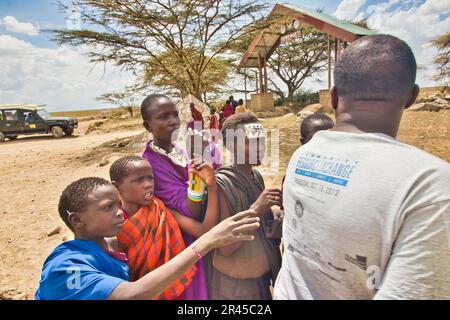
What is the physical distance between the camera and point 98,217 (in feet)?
4.07

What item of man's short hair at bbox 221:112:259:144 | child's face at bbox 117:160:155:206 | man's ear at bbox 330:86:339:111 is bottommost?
child's face at bbox 117:160:155:206

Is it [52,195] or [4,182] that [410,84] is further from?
[4,182]

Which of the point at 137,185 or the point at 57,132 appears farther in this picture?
the point at 57,132

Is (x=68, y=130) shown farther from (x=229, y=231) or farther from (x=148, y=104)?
(x=229, y=231)

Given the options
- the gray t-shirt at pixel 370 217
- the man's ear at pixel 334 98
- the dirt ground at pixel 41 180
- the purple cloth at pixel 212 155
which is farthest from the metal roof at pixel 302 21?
the gray t-shirt at pixel 370 217

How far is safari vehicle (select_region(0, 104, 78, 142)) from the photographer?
15.1m

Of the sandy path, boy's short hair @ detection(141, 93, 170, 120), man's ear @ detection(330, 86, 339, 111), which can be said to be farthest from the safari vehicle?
man's ear @ detection(330, 86, 339, 111)

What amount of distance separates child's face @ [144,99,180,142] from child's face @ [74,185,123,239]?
672mm

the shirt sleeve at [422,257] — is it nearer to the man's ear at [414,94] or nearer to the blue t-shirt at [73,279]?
the man's ear at [414,94]

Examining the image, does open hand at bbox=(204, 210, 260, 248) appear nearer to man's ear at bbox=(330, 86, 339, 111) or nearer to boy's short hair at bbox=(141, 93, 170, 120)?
man's ear at bbox=(330, 86, 339, 111)

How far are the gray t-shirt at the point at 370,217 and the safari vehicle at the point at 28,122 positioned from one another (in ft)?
57.5

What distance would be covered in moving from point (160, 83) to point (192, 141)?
13.0m

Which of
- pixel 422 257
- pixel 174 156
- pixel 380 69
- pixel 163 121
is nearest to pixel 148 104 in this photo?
pixel 163 121

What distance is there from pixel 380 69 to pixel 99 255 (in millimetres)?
1176
